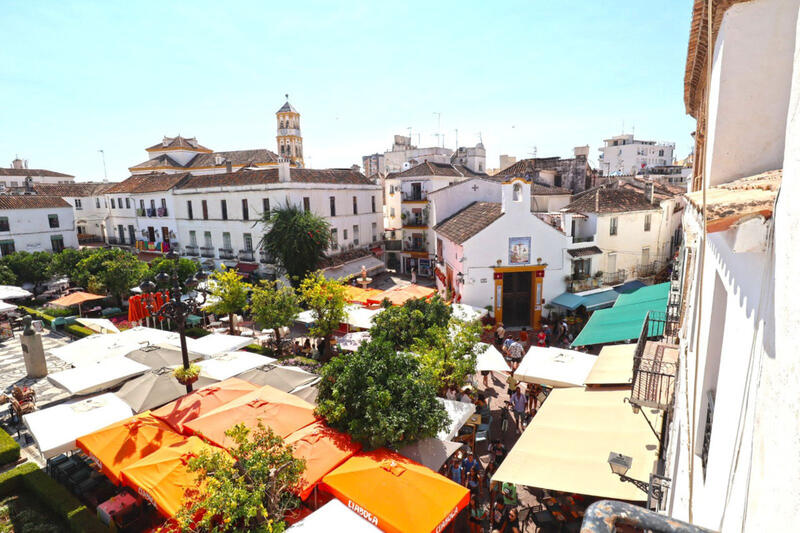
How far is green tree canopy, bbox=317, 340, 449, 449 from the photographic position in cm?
908

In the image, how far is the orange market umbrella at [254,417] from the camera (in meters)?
9.69

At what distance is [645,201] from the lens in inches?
1105

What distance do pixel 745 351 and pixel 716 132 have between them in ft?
10.8

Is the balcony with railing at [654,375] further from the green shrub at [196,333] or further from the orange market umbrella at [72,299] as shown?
the orange market umbrella at [72,299]

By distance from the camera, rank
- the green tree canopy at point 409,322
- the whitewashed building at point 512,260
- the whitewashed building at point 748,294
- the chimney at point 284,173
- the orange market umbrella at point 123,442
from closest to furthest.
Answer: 1. the whitewashed building at point 748,294
2. the orange market umbrella at point 123,442
3. the green tree canopy at point 409,322
4. the whitewashed building at point 512,260
5. the chimney at point 284,173

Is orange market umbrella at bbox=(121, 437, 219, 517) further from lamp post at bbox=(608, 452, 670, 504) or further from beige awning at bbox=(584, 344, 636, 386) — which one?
beige awning at bbox=(584, 344, 636, 386)

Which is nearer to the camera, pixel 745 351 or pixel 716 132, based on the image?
pixel 745 351

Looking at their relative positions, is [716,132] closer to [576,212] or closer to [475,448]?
[475,448]

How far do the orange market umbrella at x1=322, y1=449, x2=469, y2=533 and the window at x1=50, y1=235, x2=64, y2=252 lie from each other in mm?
46073

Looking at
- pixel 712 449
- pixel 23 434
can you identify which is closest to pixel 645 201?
pixel 712 449

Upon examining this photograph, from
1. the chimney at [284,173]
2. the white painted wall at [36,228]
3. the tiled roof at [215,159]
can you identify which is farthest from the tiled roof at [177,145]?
the chimney at [284,173]

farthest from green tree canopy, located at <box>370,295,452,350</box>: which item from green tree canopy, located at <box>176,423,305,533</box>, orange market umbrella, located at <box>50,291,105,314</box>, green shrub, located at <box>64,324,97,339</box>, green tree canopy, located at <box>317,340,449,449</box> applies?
orange market umbrella, located at <box>50,291,105,314</box>

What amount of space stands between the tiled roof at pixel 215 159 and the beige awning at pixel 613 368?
138 ft

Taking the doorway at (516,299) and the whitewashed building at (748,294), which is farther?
the doorway at (516,299)
